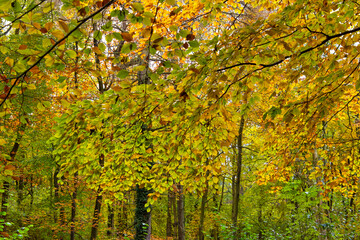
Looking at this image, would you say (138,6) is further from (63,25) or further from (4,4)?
(4,4)

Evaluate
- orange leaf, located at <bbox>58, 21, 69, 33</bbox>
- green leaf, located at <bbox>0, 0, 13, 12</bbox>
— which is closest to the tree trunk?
orange leaf, located at <bbox>58, 21, 69, 33</bbox>

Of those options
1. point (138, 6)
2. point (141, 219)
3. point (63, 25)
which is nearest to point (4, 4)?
point (63, 25)

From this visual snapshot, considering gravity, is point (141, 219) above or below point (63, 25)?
below

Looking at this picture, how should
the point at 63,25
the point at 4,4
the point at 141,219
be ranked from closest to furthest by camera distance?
the point at 4,4 → the point at 63,25 → the point at 141,219

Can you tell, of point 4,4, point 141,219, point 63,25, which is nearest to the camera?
point 4,4

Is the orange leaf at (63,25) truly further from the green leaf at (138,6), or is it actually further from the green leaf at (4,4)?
the green leaf at (138,6)

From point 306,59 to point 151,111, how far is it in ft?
5.05

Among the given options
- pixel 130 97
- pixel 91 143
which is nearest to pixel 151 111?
pixel 130 97

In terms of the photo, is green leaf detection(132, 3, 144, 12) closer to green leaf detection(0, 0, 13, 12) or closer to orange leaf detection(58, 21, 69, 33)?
orange leaf detection(58, 21, 69, 33)

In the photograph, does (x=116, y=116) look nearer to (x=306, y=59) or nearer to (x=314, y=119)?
(x=306, y=59)

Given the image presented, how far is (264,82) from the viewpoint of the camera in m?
2.12

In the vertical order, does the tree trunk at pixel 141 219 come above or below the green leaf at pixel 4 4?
below

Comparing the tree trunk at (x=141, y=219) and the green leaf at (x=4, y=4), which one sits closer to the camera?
the green leaf at (x=4, y=4)

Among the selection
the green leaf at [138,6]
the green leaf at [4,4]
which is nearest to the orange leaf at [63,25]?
the green leaf at [4,4]
